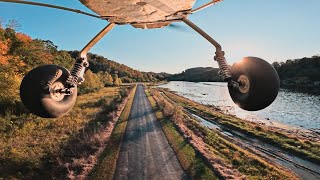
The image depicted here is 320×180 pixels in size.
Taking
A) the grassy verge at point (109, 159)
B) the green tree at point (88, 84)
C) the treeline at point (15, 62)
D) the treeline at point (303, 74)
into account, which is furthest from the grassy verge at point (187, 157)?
the treeline at point (303, 74)

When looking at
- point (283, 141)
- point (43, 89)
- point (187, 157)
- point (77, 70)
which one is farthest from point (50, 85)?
point (283, 141)

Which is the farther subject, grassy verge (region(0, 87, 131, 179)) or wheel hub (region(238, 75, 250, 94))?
grassy verge (region(0, 87, 131, 179))

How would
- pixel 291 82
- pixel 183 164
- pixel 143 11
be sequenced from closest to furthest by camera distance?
pixel 143 11, pixel 183 164, pixel 291 82

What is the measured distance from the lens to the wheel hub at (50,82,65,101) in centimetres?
445

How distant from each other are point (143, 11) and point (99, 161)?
2217 cm

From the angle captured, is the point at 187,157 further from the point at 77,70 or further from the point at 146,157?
the point at 77,70

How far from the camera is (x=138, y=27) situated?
5.15 meters

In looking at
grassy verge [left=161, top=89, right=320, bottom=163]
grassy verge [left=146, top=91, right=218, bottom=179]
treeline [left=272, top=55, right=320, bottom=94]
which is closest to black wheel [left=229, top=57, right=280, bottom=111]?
grassy verge [left=146, top=91, right=218, bottom=179]

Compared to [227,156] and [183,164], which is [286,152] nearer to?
[227,156]

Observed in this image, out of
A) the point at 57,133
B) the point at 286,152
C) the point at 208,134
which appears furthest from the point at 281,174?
A: the point at 57,133

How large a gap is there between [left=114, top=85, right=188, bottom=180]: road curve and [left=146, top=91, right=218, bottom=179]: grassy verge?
504 mm

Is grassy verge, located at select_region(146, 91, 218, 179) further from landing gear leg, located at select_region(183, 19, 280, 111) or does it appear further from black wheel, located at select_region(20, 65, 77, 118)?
black wheel, located at select_region(20, 65, 77, 118)

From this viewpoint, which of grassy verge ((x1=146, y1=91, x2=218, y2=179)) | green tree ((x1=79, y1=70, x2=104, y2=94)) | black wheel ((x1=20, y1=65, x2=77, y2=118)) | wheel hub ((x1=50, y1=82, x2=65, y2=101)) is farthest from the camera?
green tree ((x1=79, y1=70, x2=104, y2=94))

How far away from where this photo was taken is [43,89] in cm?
436
